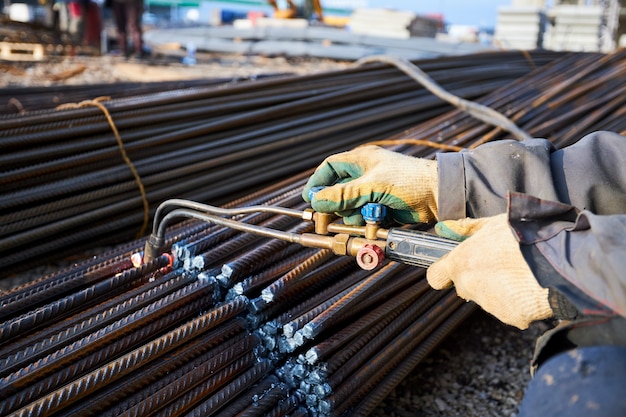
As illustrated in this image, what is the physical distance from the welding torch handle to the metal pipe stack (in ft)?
1.93

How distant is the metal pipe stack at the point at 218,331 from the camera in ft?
5.57

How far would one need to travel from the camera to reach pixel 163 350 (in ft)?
5.96

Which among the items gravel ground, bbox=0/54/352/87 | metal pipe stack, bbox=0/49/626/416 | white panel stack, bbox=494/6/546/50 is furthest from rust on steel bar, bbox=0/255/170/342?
white panel stack, bbox=494/6/546/50

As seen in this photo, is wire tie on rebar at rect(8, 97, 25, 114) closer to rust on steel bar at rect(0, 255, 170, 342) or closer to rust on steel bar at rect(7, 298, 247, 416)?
rust on steel bar at rect(0, 255, 170, 342)

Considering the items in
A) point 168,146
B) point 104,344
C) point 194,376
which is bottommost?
point 194,376

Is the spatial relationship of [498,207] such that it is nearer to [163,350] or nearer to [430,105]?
[163,350]

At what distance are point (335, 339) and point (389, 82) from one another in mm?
3017

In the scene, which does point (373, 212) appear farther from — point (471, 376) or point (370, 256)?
point (471, 376)

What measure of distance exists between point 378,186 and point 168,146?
2149 millimetres

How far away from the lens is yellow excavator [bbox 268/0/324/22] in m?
16.5

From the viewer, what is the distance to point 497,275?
1.35 metres

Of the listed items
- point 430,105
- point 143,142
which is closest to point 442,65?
point 430,105

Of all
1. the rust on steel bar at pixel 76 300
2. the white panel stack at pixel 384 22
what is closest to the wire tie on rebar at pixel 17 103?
the rust on steel bar at pixel 76 300

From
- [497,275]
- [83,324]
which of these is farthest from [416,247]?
[83,324]
